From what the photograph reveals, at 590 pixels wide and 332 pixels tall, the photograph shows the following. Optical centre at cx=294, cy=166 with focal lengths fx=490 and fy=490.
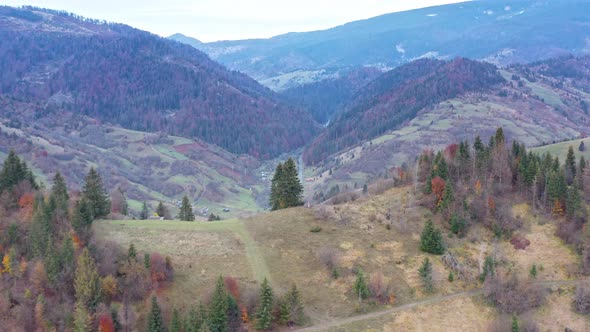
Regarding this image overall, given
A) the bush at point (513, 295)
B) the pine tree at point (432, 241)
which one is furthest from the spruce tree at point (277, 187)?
the bush at point (513, 295)

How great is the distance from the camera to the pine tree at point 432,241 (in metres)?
75.0

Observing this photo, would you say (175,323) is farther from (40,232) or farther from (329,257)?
(40,232)

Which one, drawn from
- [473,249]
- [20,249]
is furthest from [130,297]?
[473,249]

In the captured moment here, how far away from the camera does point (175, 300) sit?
6500 cm

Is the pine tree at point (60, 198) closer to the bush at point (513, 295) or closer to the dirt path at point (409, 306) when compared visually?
the dirt path at point (409, 306)

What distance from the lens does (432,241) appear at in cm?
7512

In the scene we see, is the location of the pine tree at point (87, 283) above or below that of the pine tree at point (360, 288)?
above

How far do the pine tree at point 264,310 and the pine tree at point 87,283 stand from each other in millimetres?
21134

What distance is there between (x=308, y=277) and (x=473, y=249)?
1046 inches

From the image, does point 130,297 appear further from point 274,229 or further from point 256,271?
point 274,229

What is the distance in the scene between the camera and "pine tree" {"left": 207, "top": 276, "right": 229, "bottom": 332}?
58.7 meters

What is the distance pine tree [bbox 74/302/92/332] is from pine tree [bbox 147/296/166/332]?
7761 millimetres

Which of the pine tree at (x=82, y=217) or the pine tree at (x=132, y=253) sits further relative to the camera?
the pine tree at (x=82, y=217)

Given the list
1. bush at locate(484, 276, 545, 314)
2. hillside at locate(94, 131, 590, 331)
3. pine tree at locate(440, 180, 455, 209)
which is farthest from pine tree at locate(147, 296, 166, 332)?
pine tree at locate(440, 180, 455, 209)
